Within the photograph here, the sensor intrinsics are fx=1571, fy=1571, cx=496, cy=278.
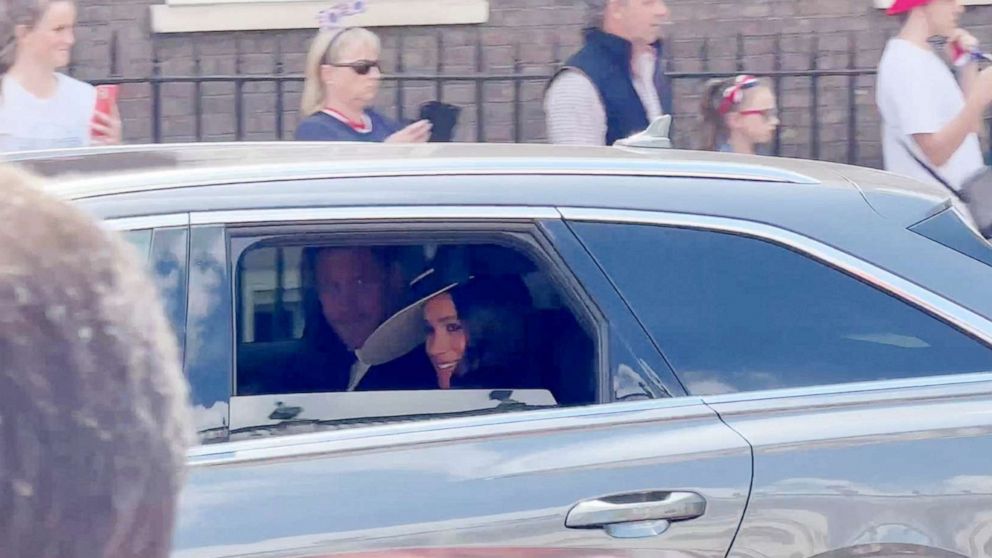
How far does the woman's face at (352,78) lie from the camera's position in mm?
4875

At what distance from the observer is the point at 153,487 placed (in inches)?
41.8

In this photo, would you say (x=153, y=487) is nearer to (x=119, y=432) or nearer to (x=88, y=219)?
(x=119, y=432)

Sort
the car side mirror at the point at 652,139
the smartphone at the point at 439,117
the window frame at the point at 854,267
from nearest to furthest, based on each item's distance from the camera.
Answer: the window frame at the point at 854,267 → the car side mirror at the point at 652,139 → the smartphone at the point at 439,117

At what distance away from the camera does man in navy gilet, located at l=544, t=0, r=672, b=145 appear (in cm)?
504

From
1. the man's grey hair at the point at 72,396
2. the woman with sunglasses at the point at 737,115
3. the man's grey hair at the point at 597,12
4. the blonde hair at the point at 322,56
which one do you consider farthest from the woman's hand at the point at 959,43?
the man's grey hair at the point at 72,396

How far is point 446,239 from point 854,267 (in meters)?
0.74

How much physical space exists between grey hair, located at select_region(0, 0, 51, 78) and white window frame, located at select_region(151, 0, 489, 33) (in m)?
3.69

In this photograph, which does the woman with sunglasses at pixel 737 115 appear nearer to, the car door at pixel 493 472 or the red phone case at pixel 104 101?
the red phone case at pixel 104 101

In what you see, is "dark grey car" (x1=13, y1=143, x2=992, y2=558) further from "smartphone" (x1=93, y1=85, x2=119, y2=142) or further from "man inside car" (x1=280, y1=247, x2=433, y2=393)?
"smartphone" (x1=93, y1=85, x2=119, y2=142)

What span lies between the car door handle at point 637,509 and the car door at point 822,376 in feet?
0.34

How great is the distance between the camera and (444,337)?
2.80 metres

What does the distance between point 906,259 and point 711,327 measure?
395 millimetres

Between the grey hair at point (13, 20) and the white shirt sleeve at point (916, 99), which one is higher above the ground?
the grey hair at point (13, 20)

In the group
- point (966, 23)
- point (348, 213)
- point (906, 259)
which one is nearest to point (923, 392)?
point (906, 259)
